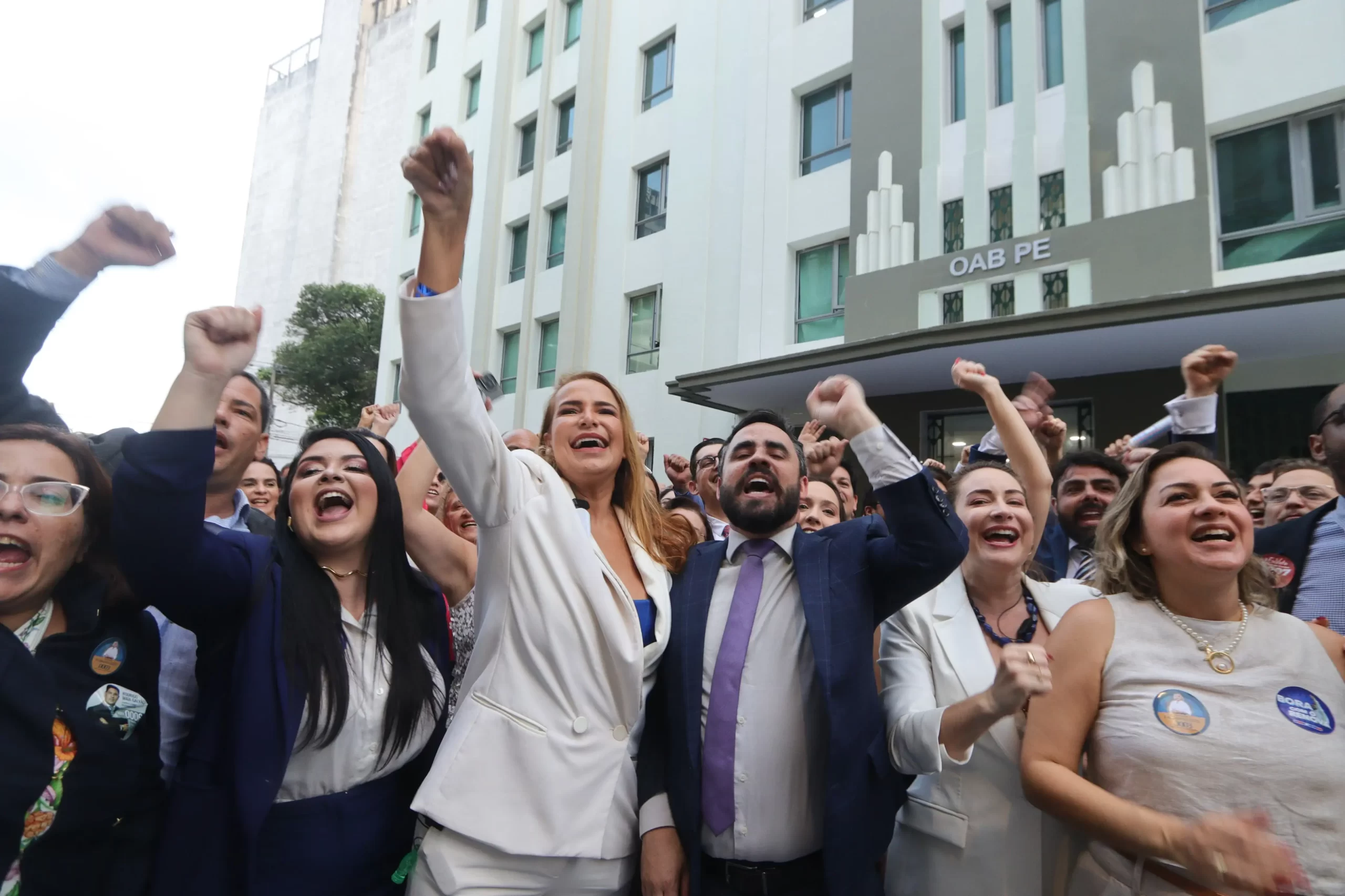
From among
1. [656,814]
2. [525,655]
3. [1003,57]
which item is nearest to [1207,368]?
[656,814]

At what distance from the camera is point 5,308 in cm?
201

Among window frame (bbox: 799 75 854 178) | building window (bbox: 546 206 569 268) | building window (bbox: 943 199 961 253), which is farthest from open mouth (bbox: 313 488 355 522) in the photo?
building window (bbox: 546 206 569 268)

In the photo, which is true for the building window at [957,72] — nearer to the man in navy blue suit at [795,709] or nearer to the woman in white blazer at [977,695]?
the woman in white blazer at [977,695]

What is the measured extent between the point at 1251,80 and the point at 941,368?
4.37 m

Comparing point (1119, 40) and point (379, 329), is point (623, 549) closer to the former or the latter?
point (1119, 40)

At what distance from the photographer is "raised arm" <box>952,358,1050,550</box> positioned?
269 cm

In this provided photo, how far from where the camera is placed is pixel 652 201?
48.8ft

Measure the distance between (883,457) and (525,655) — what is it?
1104 millimetres

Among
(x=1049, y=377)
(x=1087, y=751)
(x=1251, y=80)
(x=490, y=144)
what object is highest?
(x=490, y=144)

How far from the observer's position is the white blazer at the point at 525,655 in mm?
1850

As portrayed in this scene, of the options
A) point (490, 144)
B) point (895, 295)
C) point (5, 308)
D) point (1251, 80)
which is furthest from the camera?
point (490, 144)

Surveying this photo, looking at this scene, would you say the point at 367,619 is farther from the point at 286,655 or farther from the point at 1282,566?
the point at 1282,566

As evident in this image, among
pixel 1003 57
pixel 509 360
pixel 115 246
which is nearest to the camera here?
pixel 115 246

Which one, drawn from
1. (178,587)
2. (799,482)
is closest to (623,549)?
(799,482)
